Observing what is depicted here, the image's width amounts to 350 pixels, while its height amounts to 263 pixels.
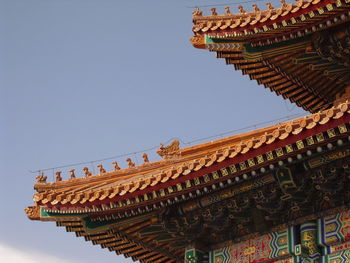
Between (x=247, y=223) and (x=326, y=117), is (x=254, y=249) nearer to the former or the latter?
(x=247, y=223)

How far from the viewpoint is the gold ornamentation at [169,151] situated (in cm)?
1922

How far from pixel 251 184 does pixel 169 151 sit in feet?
15.6

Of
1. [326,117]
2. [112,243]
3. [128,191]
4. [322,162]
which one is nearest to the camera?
[326,117]

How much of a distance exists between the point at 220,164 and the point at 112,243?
4658mm

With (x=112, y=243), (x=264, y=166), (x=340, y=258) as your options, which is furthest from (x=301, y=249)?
(x=112, y=243)

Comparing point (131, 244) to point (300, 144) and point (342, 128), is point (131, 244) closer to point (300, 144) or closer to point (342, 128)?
→ point (300, 144)

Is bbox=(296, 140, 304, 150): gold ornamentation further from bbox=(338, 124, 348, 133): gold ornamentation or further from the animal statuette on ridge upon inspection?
the animal statuette on ridge

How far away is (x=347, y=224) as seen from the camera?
14.3 metres

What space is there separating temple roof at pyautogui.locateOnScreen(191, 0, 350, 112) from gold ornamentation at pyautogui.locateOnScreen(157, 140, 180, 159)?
251 cm

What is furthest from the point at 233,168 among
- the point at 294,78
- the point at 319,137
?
the point at 294,78

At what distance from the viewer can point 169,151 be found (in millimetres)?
19312

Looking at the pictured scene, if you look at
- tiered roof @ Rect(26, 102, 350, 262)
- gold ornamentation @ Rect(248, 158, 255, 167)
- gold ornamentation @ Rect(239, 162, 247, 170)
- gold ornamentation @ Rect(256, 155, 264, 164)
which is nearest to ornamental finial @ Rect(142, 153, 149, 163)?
tiered roof @ Rect(26, 102, 350, 262)

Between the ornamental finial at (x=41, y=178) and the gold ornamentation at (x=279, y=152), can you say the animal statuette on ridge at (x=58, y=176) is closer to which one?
the ornamental finial at (x=41, y=178)

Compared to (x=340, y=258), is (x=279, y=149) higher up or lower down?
higher up
